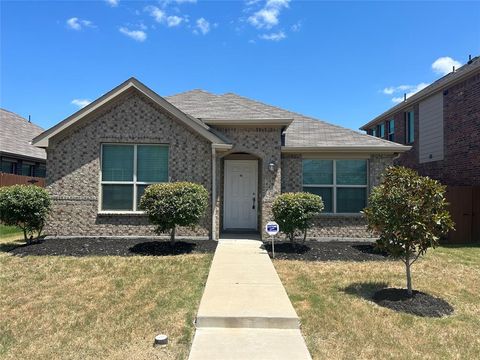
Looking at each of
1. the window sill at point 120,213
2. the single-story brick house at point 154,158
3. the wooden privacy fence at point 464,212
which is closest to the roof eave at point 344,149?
the single-story brick house at point 154,158

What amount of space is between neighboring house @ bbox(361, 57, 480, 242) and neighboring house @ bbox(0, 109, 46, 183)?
20118 millimetres

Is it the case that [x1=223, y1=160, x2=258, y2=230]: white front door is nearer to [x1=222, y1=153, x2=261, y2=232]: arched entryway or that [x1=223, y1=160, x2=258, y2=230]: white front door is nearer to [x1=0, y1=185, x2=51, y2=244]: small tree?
[x1=222, y1=153, x2=261, y2=232]: arched entryway

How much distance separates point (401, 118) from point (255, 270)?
1641 centimetres

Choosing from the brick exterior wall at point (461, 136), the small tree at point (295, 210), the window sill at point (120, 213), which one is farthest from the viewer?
the brick exterior wall at point (461, 136)

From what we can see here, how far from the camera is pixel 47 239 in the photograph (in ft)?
36.0

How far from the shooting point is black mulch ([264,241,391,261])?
378 inches

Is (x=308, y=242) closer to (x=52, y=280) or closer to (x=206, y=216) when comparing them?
(x=206, y=216)

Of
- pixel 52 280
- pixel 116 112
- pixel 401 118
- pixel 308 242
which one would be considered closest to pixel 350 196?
pixel 308 242

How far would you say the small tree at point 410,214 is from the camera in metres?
6.42

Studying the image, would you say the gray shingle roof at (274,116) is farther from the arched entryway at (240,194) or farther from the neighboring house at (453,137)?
the neighboring house at (453,137)

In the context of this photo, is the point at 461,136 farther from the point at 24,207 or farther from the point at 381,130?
the point at 24,207

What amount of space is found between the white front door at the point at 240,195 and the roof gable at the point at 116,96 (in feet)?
6.54

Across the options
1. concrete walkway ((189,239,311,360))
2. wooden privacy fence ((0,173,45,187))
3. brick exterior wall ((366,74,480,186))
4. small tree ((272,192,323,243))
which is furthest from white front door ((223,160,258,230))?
wooden privacy fence ((0,173,45,187))

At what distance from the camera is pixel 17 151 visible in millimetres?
20578
